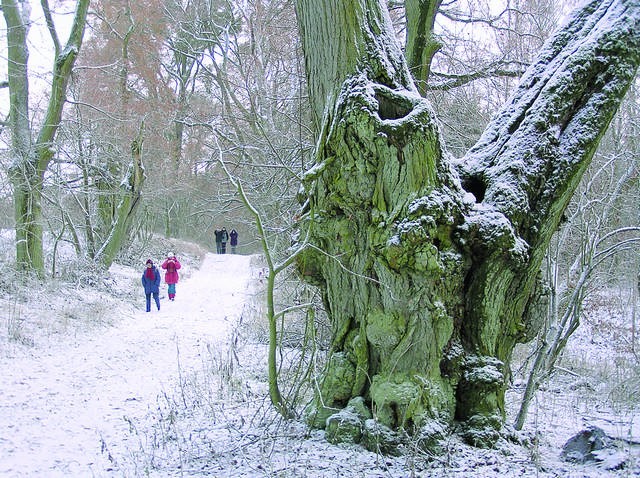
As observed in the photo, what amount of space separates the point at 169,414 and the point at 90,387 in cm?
217

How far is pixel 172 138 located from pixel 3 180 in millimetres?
11405

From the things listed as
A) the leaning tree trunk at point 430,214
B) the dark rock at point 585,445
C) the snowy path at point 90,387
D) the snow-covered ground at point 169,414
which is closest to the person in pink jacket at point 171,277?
the snowy path at point 90,387

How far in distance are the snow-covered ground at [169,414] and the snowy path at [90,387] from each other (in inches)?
0.9

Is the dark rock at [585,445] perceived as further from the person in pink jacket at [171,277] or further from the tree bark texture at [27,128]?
the person in pink jacket at [171,277]

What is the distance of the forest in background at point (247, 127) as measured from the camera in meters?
7.52

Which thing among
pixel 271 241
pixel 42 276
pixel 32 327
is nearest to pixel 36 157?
pixel 42 276

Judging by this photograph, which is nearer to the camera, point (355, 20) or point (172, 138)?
point (355, 20)

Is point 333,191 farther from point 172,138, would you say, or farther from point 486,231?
point 172,138

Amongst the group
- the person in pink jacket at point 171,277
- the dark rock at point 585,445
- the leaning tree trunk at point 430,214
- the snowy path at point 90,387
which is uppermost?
the leaning tree trunk at point 430,214

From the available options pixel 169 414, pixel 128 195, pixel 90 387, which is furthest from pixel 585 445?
pixel 128 195

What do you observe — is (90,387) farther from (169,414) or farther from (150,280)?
(150,280)

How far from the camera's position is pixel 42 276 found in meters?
11.8

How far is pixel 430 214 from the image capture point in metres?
3.64

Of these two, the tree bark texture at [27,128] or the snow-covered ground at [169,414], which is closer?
the snow-covered ground at [169,414]
